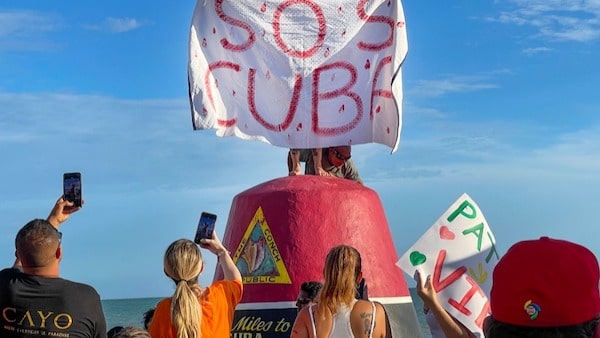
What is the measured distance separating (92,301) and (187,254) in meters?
0.52

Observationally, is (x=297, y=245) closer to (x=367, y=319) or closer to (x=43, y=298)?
(x=367, y=319)

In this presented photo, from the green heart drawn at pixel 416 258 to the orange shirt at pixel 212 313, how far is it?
89 cm

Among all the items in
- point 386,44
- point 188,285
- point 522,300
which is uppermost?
point 386,44

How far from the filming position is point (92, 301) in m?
3.51

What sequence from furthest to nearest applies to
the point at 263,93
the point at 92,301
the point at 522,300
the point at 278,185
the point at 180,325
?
1. the point at 263,93
2. the point at 278,185
3. the point at 180,325
4. the point at 92,301
5. the point at 522,300

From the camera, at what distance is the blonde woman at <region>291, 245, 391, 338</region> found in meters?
3.83

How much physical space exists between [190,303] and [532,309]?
7.98ft

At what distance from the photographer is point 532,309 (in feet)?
5.14

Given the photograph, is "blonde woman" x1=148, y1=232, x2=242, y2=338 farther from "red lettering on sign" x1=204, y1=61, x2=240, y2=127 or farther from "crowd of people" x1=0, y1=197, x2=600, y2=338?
"red lettering on sign" x1=204, y1=61, x2=240, y2=127

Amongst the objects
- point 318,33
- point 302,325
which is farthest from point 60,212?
point 318,33

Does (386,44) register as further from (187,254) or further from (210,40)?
(187,254)

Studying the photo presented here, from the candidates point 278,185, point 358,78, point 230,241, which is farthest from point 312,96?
point 230,241

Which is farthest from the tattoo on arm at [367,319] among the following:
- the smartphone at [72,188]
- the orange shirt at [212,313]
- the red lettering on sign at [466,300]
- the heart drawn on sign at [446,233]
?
the smartphone at [72,188]

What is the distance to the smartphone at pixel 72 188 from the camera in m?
4.30
